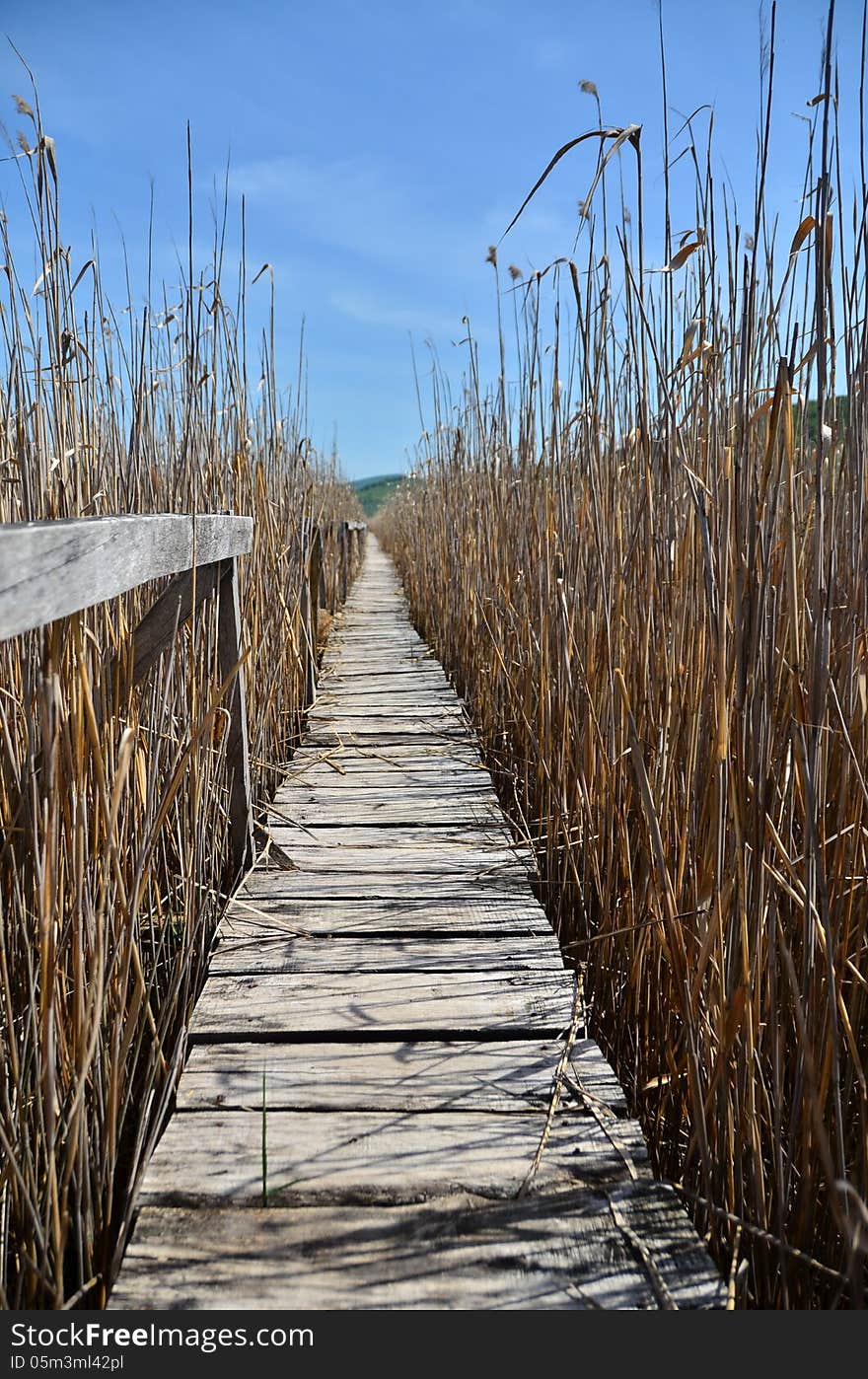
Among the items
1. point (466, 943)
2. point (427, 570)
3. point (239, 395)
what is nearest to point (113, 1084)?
point (466, 943)

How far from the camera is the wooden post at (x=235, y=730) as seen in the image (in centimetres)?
152

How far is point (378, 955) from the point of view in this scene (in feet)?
4.18

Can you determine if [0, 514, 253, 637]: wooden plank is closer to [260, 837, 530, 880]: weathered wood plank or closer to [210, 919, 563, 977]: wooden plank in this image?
[210, 919, 563, 977]: wooden plank

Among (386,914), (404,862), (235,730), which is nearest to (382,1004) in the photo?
(386,914)

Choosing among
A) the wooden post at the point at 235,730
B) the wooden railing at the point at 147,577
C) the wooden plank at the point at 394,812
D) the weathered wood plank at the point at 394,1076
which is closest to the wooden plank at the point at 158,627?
the wooden railing at the point at 147,577

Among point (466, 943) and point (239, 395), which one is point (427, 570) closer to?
point (239, 395)

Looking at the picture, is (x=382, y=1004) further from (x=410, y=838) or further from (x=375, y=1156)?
(x=410, y=838)

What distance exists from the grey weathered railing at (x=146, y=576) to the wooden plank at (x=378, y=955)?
298 millimetres

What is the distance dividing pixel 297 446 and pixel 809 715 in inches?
93.4

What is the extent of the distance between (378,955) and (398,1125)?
0.36m

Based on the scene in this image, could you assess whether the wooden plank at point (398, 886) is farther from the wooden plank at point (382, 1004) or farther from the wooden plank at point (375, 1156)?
the wooden plank at point (375, 1156)

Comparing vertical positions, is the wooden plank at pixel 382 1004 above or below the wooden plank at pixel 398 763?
below

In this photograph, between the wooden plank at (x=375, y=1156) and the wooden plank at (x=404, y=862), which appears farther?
the wooden plank at (x=404, y=862)

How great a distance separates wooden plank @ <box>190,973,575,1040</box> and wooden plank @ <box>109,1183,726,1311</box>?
277 millimetres
